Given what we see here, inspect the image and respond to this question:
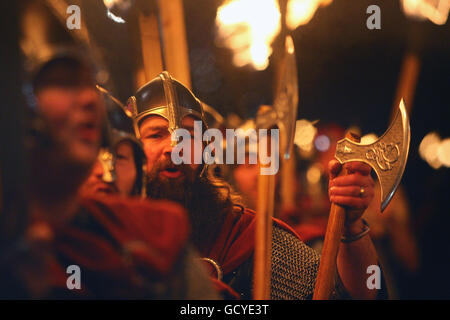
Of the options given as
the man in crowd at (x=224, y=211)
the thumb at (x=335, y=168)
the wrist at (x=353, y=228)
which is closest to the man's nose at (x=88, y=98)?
the man in crowd at (x=224, y=211)

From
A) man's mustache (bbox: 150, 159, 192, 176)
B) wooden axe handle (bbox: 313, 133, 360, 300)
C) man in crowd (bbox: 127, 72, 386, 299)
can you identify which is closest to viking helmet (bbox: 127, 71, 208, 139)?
man in crowd (bbox: 127, 72, 386, 299)

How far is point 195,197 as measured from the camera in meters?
1.78

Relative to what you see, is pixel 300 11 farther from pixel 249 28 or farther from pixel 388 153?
pixel 388 153

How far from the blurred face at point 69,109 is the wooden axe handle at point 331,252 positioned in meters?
0.90

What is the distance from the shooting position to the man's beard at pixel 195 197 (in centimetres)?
167

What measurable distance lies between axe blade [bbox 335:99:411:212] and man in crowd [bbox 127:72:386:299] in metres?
0.04

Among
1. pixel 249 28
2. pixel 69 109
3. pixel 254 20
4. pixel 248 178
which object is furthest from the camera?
pixel 248 178

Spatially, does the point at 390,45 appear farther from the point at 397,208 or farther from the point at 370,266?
the point at 370,266

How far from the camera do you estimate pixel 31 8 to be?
45.9 inches

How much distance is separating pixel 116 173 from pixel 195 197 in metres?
0.41

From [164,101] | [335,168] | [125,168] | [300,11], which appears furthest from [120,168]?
[300,11]

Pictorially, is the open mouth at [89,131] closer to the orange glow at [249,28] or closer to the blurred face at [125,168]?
the blurred face at [125,168]

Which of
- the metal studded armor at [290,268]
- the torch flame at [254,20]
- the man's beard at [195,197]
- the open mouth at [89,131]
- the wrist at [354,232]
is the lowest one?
the metal studded armor at [290,268]
